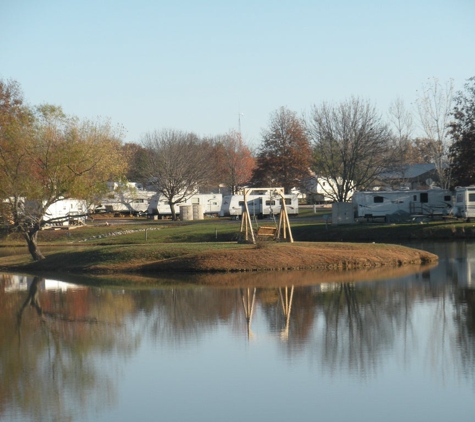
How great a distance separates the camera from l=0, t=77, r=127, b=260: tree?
3516cm

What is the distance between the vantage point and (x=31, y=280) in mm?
31578

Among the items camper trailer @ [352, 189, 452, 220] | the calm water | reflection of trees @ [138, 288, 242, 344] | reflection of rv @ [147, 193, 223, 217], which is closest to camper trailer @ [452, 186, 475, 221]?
camper trailer @ [352, 189, 452, 220]

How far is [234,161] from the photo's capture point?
324 ft

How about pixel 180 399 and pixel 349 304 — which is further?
pixel 349 304

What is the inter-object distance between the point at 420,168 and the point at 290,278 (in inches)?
2348

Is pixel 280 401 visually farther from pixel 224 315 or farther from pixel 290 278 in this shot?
pixel 290 278

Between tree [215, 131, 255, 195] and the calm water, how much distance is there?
64.5 metres

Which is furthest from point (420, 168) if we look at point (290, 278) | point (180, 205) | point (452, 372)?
point (452, 372)

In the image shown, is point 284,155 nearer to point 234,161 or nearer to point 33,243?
point 234,161

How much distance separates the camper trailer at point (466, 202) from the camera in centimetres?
4712

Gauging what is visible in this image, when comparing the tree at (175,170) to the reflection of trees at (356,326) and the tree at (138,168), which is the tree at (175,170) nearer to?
the tree at (138,168)

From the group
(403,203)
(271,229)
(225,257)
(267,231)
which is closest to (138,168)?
(403,203)

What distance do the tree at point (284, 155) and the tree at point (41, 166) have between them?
41.0 meters

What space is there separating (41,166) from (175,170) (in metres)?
35.2
